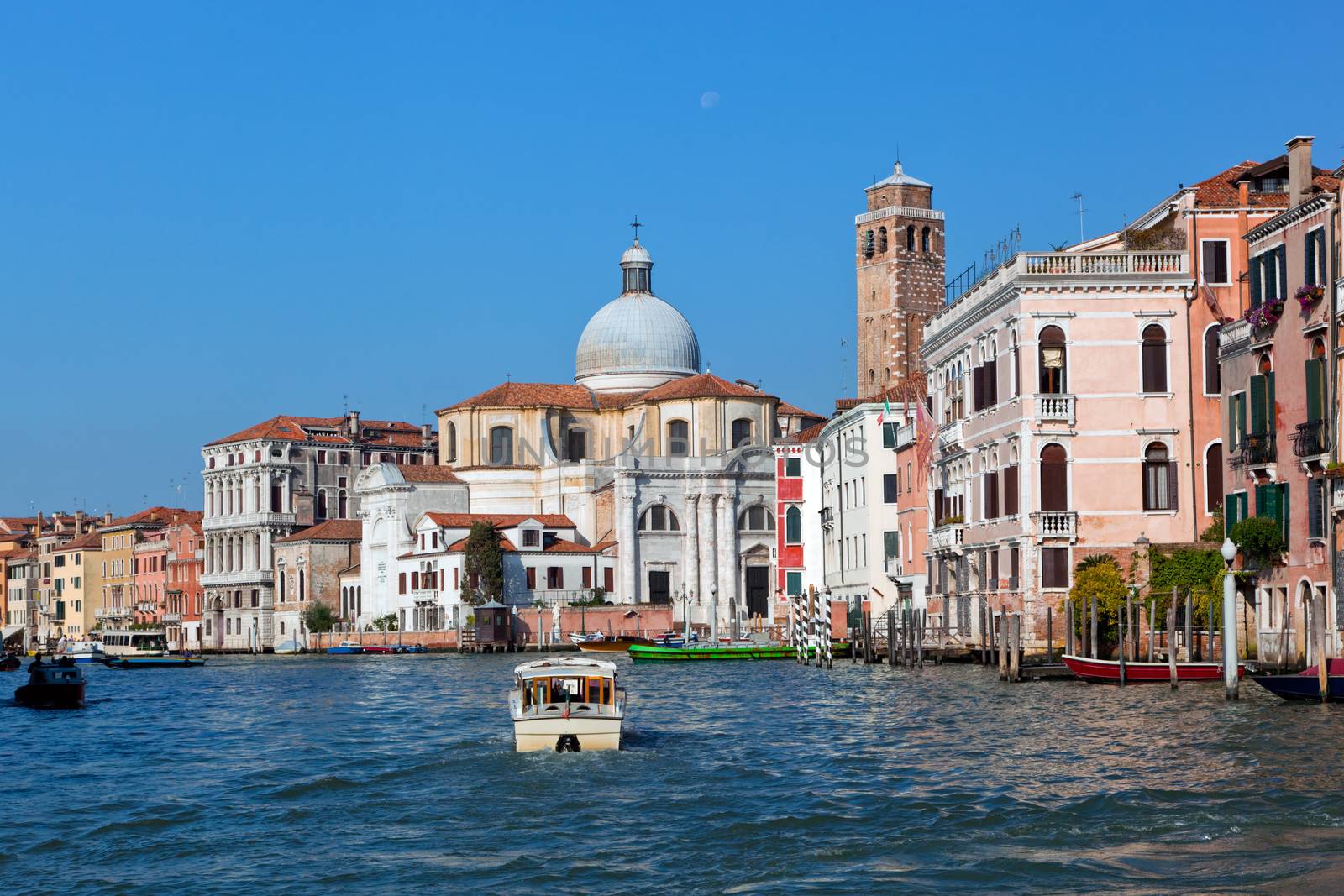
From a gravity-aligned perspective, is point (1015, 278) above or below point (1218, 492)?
above

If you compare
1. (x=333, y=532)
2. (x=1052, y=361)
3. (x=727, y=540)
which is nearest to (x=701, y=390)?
(x=727, y=540)

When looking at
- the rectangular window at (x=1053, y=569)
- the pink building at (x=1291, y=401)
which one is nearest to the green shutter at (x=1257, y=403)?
the pink building at (x=1291, y=401)

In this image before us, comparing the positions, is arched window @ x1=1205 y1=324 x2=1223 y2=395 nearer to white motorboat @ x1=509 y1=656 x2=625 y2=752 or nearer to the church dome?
white motorboat @ x1=509 y1=656 x2=625 y2=752

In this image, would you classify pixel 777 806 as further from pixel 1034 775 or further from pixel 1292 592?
pixel 1292 592

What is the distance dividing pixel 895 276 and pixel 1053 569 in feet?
128

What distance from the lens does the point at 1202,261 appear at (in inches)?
1395

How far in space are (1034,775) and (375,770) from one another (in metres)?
7.63

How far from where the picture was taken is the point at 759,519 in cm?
7269

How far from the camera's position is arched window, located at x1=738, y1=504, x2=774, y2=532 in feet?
238

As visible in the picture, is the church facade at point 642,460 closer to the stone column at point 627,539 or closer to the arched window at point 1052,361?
the stone column at point 627,539

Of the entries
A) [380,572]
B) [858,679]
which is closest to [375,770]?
[858,679]

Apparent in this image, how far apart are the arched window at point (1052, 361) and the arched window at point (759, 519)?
1450 inches

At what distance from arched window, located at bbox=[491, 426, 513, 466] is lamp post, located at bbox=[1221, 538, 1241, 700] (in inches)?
2074

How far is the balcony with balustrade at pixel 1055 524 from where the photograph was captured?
A: 3559 cm
